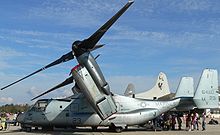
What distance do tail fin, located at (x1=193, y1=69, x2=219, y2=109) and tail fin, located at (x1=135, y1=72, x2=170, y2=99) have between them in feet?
81.7

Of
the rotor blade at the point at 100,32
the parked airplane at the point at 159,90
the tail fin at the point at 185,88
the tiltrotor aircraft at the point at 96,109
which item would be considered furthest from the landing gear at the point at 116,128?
the parked airplane at the point at 159,90

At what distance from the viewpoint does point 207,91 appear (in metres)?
26.2

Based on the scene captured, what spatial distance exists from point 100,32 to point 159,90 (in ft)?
115

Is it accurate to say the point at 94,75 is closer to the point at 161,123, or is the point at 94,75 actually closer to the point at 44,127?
the point at 44,127

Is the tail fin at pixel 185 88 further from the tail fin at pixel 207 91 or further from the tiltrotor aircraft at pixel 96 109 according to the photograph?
the tail fin at pixel 207 91

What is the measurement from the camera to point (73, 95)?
25219 mm

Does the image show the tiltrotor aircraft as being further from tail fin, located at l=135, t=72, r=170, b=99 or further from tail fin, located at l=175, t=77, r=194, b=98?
tail fin, located at l=135, t=72, r=170, b=99

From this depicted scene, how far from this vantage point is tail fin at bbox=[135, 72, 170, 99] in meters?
51.4

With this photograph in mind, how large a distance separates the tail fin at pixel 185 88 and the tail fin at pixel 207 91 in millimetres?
2125

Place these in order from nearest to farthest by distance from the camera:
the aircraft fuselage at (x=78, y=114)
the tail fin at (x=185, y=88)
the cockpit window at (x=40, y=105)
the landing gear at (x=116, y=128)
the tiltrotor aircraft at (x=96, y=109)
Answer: the tiltrotor aircraft at (x=96, y=109) → the aircraft fuselage at (x=78, y=114) → the landing gear at (x=116, y=128) → the cockpit window at (x=40, y=105) → the tail fin at (x=185, y=88)

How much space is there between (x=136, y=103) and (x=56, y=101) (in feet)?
21.0

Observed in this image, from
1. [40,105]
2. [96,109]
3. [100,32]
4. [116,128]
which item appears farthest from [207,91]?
[40,105]

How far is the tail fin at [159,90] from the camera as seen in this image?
169ft

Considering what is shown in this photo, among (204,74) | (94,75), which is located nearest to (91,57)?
(94,75)
